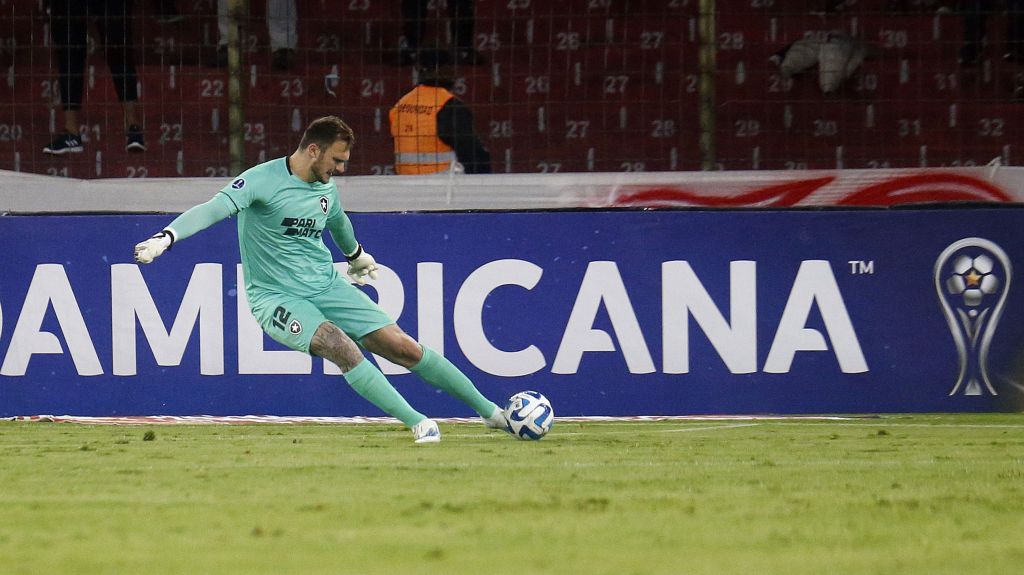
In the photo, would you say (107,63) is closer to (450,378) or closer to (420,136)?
(420,136)

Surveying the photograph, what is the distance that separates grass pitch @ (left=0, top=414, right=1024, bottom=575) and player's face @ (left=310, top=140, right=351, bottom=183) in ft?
4.29

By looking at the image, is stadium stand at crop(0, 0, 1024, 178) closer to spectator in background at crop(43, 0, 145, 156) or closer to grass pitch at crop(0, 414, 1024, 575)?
spectator in background at crop(43, 0, 145, 156)

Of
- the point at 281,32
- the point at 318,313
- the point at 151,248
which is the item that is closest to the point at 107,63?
the point at 281,32

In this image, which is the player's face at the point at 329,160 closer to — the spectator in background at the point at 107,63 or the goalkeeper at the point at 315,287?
the goalkeeper at the point at 315,287

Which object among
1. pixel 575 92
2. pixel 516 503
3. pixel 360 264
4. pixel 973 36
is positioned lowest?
pixel 516 503

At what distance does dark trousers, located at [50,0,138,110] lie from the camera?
10023 millimetres

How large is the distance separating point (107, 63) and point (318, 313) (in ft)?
12.9

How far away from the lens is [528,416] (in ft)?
23.2

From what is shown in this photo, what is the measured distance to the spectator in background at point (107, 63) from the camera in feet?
33.0

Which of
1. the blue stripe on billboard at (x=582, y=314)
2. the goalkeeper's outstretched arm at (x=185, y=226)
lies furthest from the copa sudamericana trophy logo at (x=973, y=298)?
the goalkeeper's outstretched arm at (x=185, y=226)

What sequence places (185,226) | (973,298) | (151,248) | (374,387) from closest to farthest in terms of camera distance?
(151,248) < (185,226) < (374,387) < (973,298)

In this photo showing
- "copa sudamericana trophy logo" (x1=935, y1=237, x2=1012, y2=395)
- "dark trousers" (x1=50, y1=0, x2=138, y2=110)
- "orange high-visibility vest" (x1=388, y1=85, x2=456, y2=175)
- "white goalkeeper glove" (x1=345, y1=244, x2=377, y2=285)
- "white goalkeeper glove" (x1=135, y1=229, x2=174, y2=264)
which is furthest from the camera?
"dark trousers" (x1=50, y1=0, x2=138, y2=110)

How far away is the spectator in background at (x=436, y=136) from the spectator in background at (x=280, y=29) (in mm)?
1103

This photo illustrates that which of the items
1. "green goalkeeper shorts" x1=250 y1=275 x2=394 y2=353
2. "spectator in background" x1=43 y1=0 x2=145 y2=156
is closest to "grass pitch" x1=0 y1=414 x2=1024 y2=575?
"green goalkeeper shorts" x1=250 y1=275 x2=394 y2=353
